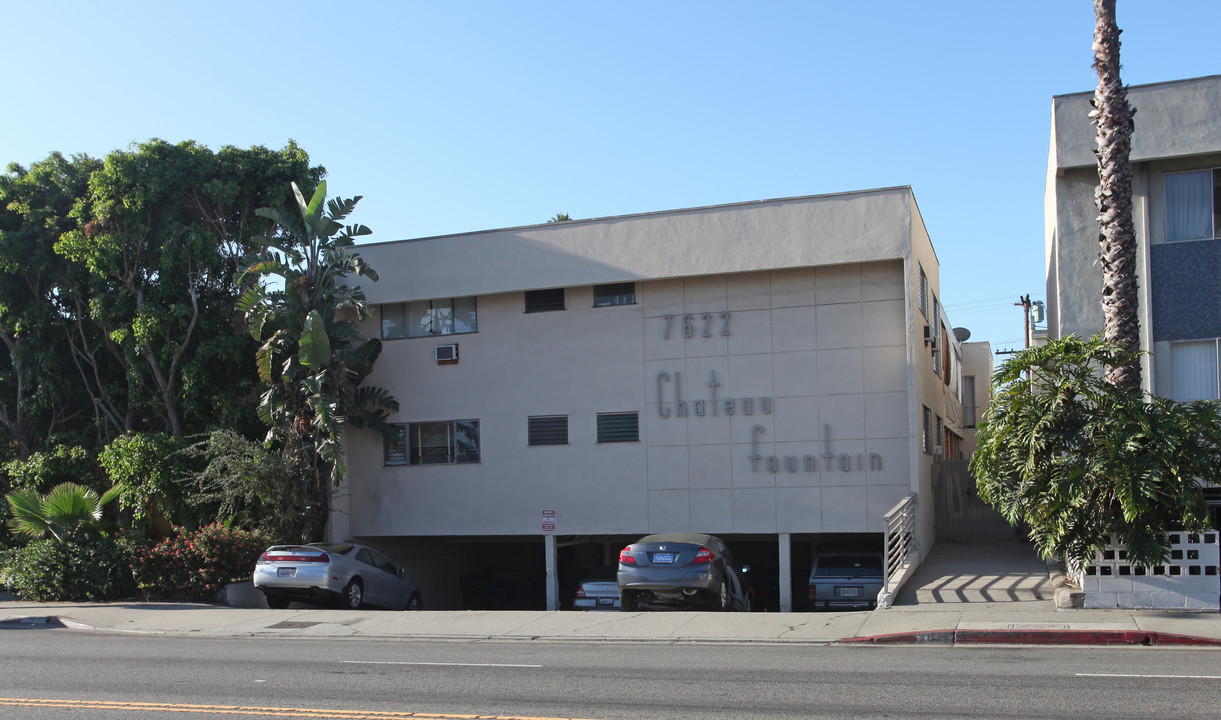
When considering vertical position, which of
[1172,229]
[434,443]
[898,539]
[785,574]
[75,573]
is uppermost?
[1172,229]

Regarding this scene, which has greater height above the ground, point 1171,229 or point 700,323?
point 1171,229

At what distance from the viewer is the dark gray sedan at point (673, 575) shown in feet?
54.0

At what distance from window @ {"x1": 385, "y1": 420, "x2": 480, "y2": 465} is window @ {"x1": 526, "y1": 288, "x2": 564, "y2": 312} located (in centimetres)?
296

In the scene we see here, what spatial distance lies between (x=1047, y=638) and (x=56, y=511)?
60.5 feet

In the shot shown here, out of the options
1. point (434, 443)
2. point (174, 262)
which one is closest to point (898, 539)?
point (434, 443)

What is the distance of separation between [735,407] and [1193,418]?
912 centimetres

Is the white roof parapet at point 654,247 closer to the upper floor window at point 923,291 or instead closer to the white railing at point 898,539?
the upper floor window at point 923,291

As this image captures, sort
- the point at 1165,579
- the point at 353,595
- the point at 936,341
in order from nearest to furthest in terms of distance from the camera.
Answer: the point at 1165,579 → the point at 353,595 → the point at 936,341

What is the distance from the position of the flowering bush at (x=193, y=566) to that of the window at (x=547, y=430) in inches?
255

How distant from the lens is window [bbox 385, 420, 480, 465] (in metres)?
23.6

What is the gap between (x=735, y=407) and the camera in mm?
21500

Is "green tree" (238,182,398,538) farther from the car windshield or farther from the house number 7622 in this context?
the car windshield

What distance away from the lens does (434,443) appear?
2398 cm

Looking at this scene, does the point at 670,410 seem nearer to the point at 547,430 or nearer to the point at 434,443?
the point at 547,430
